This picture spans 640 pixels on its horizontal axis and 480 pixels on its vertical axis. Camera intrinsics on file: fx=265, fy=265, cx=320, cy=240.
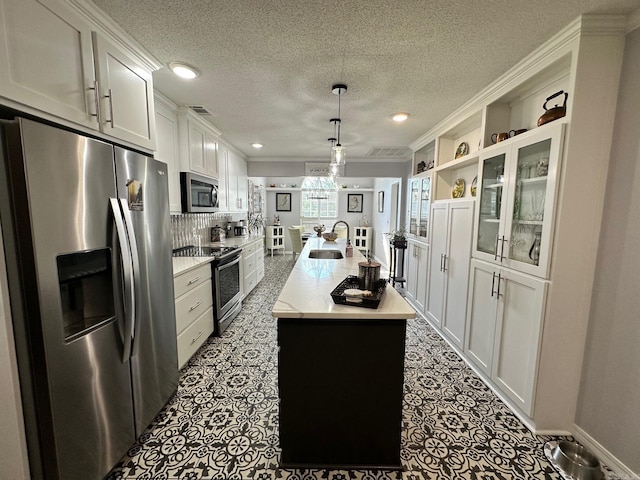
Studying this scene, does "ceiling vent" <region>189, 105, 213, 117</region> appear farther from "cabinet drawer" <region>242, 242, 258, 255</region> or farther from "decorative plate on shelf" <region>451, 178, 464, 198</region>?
"decorative plate on shelf" <region>451, 178, 464, 198</region>

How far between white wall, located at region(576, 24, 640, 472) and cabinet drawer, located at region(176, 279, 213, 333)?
113 inches

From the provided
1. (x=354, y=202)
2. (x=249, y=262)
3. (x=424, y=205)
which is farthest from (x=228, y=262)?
(x=354, y=202)

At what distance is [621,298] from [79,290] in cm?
286

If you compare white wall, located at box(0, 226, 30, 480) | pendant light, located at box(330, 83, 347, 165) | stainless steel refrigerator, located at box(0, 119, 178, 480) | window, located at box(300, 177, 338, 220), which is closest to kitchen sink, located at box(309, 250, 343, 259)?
pendant light, located at box(330, 83, 347, 165)

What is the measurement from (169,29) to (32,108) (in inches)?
34.6

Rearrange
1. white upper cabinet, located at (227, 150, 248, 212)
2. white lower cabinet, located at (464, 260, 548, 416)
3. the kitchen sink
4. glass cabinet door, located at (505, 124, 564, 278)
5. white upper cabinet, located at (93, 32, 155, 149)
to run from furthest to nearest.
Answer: white upper cabinet, located at (227, 150, 248, 212)
the kitchen sink
white lower cabinet, located at (464, 260, 548, 416)
glass cabinet door, located at (505, 124, 564, 278)
white upper cabinet, located at (93, 32, 155, 149)

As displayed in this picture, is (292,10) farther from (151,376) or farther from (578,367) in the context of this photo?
(578,367)

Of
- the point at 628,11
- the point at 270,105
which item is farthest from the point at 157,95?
the point at 628,11

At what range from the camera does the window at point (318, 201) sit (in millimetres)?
8711

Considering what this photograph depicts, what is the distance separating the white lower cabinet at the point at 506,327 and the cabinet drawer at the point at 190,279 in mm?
2537

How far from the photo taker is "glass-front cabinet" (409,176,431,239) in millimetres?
3541

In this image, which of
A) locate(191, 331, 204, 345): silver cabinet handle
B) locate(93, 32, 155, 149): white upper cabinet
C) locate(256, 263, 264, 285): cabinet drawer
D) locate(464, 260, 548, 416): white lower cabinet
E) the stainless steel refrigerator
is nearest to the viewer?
the stainless steel refrigerator

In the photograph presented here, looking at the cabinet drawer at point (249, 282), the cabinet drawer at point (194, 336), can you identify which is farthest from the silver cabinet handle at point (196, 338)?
the cabinet drawer at point (249, 282)

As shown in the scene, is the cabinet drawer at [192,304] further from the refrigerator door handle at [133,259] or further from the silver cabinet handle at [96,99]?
the silver cabinet handle at [96,99]
